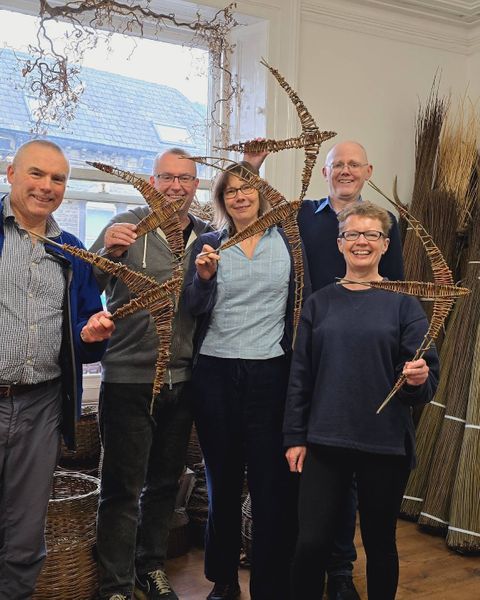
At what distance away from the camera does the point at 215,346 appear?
7.15ft

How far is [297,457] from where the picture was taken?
1.99 metres

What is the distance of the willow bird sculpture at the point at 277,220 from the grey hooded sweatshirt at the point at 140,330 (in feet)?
1.00

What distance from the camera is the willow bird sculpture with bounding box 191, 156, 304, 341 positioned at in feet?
6.54

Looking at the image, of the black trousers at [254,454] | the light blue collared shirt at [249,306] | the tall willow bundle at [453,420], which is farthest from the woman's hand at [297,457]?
the tall willow bundle at [453,420]

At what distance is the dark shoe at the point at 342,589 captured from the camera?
7.97 feet

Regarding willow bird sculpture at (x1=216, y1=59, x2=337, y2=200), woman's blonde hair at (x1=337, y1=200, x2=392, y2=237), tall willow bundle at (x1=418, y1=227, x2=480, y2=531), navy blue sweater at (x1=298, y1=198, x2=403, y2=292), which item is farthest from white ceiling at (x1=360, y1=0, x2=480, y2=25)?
woman's blonde hair at (x1=337, y1=200, x2=392, y2=237)

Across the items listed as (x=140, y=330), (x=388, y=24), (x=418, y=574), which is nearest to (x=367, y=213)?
(x=140, y=330)

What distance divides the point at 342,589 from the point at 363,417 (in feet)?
2.82

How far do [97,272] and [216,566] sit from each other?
3.45 feet

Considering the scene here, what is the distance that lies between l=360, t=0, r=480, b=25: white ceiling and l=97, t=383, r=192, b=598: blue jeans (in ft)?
7.91

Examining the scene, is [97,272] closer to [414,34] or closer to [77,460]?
[77,460]

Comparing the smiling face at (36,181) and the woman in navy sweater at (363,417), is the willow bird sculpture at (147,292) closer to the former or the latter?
the smiling face at (36,181)

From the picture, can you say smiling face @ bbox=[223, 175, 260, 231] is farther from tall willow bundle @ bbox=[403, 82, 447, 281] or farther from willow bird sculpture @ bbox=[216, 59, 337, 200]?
tall willow bundle @ bbox=[403, 82, 447, 281]

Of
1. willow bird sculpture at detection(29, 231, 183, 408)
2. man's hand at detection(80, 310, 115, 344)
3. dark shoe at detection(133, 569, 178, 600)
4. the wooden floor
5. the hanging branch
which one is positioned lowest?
the wooden floor
